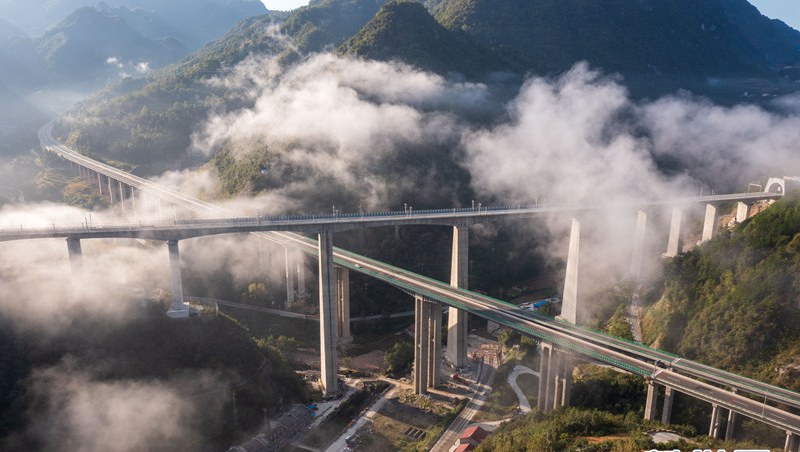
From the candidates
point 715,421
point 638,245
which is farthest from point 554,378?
point 638,245

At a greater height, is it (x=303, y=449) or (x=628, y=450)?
(x=628, y=450)

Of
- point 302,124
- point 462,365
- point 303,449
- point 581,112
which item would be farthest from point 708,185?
point 303,449

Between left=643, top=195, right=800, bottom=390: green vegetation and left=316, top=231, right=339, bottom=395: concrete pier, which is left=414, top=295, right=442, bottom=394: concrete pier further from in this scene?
left=643, top=195, right=800, bottom=390: green vegetation

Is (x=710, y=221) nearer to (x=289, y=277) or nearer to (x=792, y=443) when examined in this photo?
(x=792, y=443)

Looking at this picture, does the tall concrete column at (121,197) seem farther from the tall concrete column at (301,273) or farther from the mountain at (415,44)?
the mountain at (415,44)

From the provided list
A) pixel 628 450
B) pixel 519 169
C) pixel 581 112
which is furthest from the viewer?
pixel 581 112

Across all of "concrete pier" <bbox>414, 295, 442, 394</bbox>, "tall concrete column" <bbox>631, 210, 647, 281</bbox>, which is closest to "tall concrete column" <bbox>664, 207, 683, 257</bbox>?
"tall concrete column" <bbox>631, 210, 647, 281</bbox>

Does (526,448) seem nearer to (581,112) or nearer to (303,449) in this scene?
(303,449)
